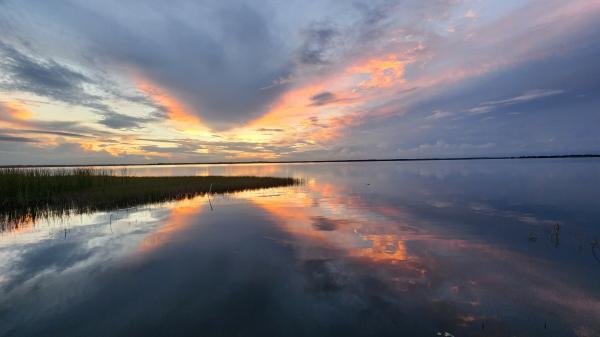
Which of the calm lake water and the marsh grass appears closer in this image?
the calm lake water

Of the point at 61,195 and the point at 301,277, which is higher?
the point at 61,195

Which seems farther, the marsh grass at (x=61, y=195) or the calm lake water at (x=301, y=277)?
the marsh grass at (x=61, y=195)

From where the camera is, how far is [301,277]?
9188 millimetres

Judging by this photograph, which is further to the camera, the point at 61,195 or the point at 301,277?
the point at 61,195

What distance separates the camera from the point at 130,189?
2920 centimetres

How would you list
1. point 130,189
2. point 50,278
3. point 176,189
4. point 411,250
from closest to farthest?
point 50,278
point 411,250
point 130,189
point 176,189

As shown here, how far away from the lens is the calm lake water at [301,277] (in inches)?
258

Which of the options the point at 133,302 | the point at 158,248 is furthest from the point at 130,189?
the point at 133,302

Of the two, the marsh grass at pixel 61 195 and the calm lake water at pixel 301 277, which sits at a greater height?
the marsh grass at pixel 61 195

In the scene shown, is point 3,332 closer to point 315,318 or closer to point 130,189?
point 315,318

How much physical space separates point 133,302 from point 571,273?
14529mm

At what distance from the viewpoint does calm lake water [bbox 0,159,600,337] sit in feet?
21.5

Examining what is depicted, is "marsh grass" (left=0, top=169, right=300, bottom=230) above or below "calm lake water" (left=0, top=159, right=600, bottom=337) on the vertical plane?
above

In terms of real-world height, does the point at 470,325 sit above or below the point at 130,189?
below
